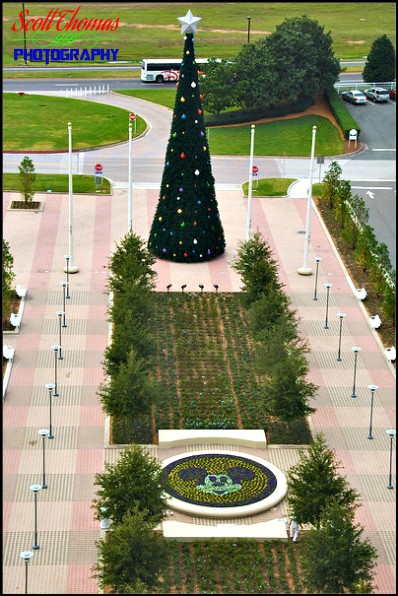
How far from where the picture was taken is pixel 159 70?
121m

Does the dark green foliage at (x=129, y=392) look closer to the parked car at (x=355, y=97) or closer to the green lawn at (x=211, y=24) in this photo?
the parked car at (x=355, y=97)

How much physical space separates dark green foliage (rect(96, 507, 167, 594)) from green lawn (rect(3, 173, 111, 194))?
45731 millimetres

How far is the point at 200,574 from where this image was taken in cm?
4875

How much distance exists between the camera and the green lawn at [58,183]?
89.2 m

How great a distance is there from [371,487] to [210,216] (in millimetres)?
24065

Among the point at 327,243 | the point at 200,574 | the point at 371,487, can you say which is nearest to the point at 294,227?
the point at 327,243

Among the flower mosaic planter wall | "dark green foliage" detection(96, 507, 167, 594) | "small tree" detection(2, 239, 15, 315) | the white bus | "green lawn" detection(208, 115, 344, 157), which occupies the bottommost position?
the flower mosaic planter wall

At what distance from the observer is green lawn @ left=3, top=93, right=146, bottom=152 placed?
10062 centimetres

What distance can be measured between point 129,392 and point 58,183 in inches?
1438

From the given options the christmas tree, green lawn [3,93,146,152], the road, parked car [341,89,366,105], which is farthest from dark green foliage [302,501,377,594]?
parked car [341,89,366,105]

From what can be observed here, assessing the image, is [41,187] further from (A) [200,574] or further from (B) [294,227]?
(A) [200,574]

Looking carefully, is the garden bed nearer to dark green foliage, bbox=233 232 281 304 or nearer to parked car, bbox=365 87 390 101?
dark green foliage, bbox=233 232 281 304

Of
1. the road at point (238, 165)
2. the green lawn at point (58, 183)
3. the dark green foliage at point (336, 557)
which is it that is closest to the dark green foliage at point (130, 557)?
the dark green foliage at point (336, 557)

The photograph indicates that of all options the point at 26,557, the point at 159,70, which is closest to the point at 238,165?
the point at 159,70
